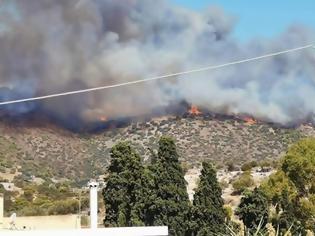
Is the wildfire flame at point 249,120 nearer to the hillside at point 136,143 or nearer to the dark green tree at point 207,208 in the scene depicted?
the hillside at point 136,143

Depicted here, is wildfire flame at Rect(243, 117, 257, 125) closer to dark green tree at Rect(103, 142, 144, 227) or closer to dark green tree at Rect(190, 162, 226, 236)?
dark green tree at Rect(103, 142, 144, 227)

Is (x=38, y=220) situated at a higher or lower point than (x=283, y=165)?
lower

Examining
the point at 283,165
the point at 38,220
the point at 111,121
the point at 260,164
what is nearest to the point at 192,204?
the point at 283,165

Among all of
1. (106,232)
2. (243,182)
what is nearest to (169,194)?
(106,232)

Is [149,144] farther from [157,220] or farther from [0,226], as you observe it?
[0,226]

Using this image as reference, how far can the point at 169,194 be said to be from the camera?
32406 mm

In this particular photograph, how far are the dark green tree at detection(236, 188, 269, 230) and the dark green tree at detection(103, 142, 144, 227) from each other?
449 cm

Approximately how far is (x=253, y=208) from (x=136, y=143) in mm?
25595

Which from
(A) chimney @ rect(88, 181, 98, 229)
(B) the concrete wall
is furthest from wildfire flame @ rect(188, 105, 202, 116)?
(A) chimney @ rect(88, 181, 98, 229)

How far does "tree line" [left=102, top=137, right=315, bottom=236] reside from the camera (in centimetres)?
3178

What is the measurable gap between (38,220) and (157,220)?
544 cm

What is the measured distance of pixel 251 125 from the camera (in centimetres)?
5962

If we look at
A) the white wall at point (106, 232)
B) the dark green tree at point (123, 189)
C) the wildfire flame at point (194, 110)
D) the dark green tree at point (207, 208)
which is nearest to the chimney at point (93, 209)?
the white wall at point (106, 232)

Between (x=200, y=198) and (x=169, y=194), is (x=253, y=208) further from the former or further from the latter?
(x=169, y=194)
